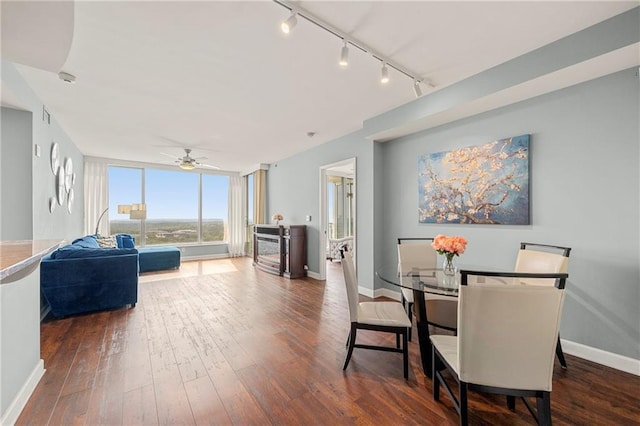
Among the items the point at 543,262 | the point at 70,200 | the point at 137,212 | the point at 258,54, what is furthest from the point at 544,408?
the point at 137,212

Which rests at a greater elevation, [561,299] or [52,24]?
[52,24]

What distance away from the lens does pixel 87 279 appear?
3.32 metres

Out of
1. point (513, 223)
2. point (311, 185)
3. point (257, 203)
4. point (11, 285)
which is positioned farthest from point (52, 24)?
point (257, 203)

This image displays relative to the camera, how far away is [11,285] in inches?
64.6

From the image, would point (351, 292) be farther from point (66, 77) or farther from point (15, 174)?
point (15, 174)

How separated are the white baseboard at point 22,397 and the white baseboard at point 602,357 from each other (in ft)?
13.7

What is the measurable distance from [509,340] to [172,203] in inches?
312

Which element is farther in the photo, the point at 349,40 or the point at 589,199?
the point at 589,199

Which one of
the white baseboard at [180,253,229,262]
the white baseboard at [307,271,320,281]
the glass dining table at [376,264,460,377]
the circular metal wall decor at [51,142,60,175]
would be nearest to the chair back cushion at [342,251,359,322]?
the glass dining table at [376,264,460,377]

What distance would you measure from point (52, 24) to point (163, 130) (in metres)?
3.15

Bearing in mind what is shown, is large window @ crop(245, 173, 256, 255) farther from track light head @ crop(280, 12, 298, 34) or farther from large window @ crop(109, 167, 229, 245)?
track light head @ crop(280, 12, 298, 34)

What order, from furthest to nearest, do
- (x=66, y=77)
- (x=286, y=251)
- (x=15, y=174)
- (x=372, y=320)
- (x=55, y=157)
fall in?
1. (x=286, y=251)
2. (x=55, y=157)
3. (x=15, y=174)
4. (x=66, y=77)
5. (x=372, y=320)

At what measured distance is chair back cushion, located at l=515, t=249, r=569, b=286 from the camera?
83.3 inches

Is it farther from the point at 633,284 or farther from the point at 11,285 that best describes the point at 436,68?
the point at 11,285
